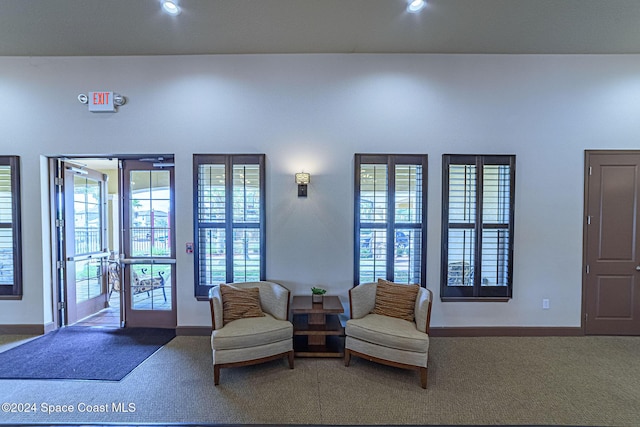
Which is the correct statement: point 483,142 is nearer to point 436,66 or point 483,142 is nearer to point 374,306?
point 436,66

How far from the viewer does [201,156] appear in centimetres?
333

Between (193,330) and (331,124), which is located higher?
(331,124)

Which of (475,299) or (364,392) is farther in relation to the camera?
(475,299)

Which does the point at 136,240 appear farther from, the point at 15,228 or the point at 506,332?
the point at 506,332

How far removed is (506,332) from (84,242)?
588cm

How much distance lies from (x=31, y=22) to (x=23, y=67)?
0.92 m

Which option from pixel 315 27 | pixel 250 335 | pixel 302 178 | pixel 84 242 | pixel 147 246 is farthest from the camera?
pixel 84 242

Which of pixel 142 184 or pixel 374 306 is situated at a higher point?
pixel 142 184

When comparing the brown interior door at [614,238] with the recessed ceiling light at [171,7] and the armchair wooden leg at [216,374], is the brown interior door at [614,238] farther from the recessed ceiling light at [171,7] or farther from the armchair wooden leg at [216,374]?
the recessed ceiling light at [171,7]

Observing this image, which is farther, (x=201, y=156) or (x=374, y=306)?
(x=201, y=156)

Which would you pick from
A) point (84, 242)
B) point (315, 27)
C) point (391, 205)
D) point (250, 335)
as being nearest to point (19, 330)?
point (84, 242)

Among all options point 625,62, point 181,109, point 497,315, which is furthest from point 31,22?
point 625,62

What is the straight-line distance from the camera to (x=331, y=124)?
3354 mm

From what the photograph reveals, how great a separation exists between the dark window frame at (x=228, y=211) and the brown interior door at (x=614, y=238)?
401 centimetres
